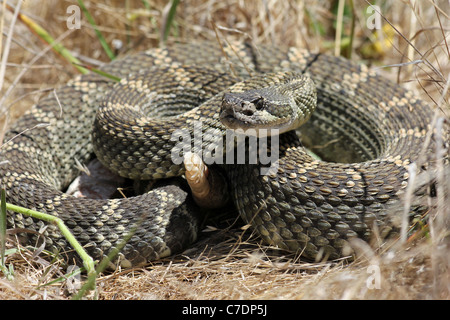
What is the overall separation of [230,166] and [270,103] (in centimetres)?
82

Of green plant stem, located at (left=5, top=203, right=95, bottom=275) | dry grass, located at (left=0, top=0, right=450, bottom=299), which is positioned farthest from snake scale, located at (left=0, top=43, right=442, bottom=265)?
green plant stem, located at (left=5, top=203, right=95, bottom=275)

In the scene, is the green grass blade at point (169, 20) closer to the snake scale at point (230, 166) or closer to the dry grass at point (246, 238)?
the dry grass at point (246, 238)

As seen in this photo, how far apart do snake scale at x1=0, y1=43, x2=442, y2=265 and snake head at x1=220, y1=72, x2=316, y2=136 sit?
31 cm

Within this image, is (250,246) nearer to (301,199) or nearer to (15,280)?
(301,199)

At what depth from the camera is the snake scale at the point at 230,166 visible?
3902 mm

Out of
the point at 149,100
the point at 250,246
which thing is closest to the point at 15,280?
the point at 250,246

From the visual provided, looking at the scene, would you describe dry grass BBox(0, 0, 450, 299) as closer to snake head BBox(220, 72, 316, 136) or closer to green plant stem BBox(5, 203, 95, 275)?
green plant stem BBox(5, 203, 95, 275)

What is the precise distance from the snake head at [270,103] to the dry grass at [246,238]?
2.62ft

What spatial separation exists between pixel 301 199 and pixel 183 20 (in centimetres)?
389

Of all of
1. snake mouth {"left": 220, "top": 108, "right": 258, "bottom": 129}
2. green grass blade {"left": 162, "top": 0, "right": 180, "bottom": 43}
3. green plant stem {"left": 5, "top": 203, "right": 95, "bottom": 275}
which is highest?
green grass blade {"left": 162, "top": 0, "right": 180, "bottom": 43}

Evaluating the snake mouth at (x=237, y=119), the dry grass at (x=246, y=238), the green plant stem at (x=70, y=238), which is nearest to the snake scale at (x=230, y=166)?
the dry grass at (x=246, y=238)

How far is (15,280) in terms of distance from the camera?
3611 millimetres

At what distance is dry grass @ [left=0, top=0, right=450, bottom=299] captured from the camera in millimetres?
3221

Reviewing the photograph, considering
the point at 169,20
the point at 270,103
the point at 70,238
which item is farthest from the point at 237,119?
the point at 169,20
